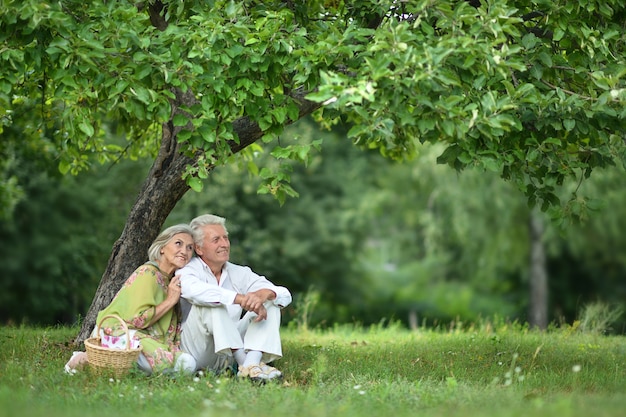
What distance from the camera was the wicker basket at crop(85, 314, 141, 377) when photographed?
5902mm

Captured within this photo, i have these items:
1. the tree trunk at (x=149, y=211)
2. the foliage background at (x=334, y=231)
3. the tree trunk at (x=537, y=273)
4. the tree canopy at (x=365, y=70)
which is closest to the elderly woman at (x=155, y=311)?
the tree canopy at (x=365, y=70)

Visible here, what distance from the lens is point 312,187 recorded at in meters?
23.5

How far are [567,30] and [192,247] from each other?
339 cm

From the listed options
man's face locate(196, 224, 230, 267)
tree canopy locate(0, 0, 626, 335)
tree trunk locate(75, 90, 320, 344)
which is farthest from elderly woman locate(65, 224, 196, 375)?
tree trunk locate(75, 90, 320, 344)

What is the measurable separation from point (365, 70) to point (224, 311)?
2118mm

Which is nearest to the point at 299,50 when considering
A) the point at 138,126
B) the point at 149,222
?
the point at 149,222

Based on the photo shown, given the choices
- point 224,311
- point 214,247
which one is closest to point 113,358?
point 224,311

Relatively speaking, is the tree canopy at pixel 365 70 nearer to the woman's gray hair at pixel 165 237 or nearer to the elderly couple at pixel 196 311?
the woman's gray hair at pixel 165 237

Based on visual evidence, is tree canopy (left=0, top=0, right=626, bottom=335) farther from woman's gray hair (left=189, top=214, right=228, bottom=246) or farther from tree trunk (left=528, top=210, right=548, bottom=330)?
tree trunk (left=528, top=210, right=548, bottom=330)

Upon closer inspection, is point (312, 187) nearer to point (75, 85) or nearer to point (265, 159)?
point (265, 159)

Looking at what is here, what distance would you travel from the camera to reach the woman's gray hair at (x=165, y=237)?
657cm

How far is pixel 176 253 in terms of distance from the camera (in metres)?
6.53

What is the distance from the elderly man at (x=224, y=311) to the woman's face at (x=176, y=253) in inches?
2.9

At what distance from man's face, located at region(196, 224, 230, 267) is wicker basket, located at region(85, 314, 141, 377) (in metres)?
0.97
